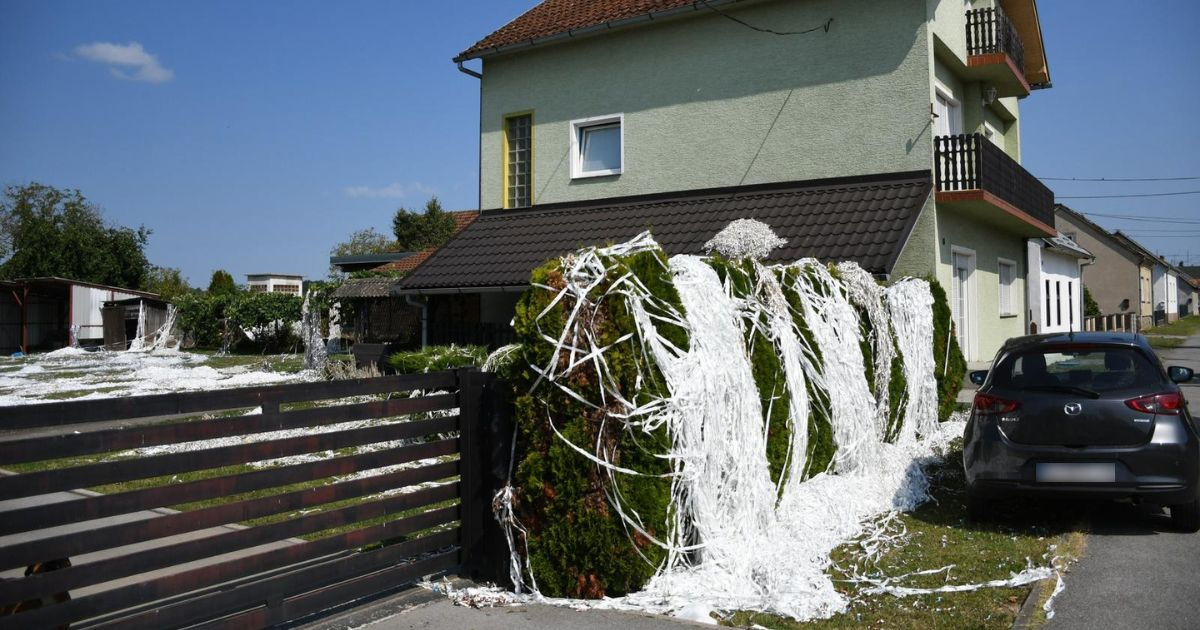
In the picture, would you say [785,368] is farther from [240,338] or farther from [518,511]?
[240,338]

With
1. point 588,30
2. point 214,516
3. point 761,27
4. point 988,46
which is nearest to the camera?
point 214,516

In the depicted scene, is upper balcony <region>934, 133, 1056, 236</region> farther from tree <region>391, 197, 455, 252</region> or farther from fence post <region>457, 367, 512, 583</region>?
tree <region>391, 197, 455, 252</region>

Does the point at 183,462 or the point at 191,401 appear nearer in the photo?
the point at 183,462

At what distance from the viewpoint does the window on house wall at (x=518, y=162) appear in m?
19.1

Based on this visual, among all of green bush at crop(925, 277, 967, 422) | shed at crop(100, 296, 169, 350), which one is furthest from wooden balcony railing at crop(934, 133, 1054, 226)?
shed at crop(100, 296, 169, 350)

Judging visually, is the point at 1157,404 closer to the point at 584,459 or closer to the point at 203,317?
the point at 584,459

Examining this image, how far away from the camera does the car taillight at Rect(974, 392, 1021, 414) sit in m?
6.58

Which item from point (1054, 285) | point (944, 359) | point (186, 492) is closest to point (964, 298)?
point (944, 359)

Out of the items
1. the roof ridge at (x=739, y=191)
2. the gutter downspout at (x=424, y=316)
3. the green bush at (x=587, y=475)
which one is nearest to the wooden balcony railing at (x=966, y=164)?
the roof ridge at (x=739, y=191)

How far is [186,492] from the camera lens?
403cm

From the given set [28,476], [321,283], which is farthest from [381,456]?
[321,283]

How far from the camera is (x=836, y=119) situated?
49.5ft

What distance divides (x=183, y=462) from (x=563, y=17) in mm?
16380

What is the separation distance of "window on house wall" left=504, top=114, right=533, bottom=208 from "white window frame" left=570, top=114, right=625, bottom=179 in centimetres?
113
